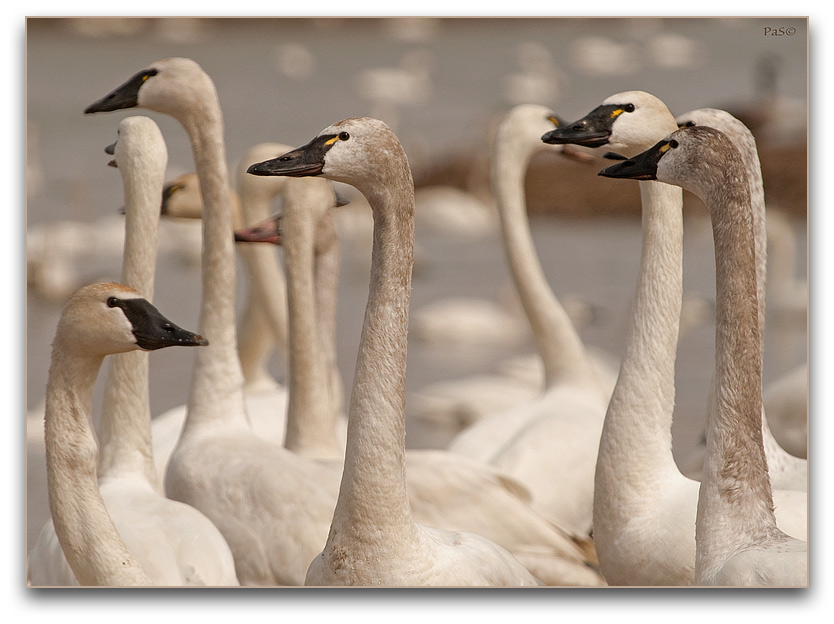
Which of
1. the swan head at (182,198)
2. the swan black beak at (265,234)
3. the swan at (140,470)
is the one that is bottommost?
the swan at (140,470)

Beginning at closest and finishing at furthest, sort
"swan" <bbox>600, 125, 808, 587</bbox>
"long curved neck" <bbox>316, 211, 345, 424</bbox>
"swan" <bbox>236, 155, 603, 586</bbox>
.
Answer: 1. "swan" <bbox>600, 125, 808, 587</bbox>
2. "swan" <bbox>236, 155, 603, 586</bbox>
3. "long curved neck" <bbox>316, 211, 345, 424</bbox>

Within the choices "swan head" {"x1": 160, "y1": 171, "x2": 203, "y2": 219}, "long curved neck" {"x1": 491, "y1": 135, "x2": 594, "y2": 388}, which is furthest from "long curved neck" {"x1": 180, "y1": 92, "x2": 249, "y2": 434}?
"long curved neck" {"x1": 491, "y1": 135, "x2": 594, "y2": 388}

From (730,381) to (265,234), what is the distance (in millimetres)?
1424

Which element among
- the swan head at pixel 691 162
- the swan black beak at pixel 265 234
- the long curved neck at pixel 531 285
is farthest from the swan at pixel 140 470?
the long curved neck at pixel 531 285

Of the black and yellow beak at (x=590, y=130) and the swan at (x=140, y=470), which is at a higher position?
the black and yellow beak at (x=590, y=130)

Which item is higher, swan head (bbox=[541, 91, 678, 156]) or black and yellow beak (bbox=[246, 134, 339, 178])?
swan head (bbox=[541, 91, 678, 156])

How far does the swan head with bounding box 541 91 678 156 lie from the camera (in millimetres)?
2584

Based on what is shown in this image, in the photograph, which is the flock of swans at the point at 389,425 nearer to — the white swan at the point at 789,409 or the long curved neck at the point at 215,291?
the long curved neck at the point at 215,291

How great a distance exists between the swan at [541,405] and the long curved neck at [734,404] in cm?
103

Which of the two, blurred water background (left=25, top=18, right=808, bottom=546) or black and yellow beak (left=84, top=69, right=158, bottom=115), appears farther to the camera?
blurred water background (left=25, top=18, right=808, bottom=546)

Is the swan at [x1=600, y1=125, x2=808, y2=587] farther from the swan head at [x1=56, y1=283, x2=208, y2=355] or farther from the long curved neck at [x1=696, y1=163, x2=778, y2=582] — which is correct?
the swan head at [x1=56, y1=283, x2=208, y2=355]

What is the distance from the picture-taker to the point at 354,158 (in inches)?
87.4

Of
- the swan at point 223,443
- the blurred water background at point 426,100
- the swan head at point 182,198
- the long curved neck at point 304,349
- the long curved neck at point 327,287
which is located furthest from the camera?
the swan head at point 182,198

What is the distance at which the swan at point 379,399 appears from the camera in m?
2.19
